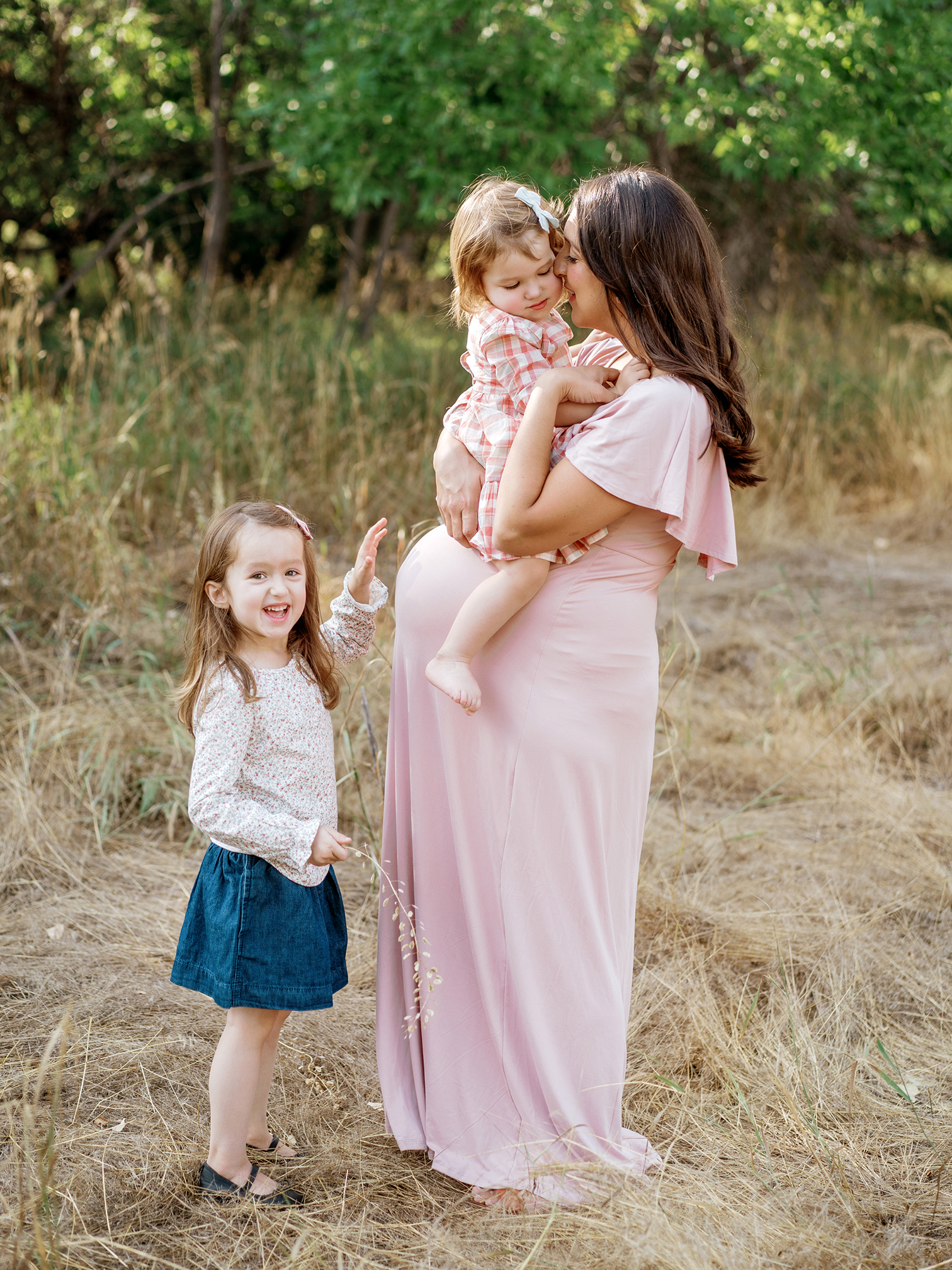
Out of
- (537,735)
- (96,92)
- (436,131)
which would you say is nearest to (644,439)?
(537,735)

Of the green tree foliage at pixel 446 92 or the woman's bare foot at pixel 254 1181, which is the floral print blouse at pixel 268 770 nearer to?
the woman's bare foot at pixel 254 1181

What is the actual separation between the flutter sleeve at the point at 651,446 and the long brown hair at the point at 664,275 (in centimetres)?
4

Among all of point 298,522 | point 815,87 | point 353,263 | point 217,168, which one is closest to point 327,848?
point 298,522

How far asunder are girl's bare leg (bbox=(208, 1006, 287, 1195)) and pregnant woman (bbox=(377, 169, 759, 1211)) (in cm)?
29

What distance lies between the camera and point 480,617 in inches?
73.2

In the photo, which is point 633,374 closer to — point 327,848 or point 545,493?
point 545,493

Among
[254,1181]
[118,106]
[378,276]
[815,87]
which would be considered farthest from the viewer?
[118,106]

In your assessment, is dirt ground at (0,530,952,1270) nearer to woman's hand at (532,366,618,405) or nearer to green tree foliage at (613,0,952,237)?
woman's hand at (532,366,618,405)

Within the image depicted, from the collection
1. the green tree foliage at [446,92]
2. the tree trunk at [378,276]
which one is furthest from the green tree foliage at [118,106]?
the green tree foliage at [446,92]

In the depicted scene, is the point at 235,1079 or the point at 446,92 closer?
the point at 235,1079

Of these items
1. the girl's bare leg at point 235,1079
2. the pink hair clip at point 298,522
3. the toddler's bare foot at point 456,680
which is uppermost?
the pink hair clip at point 298,522

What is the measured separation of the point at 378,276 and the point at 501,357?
18.6ft

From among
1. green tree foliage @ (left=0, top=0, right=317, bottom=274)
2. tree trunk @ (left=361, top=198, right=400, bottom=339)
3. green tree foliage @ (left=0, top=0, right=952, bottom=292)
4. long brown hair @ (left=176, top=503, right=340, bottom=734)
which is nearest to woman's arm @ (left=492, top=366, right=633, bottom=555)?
long brown hair @ (left=176, top=503, right=340, bottom=734)

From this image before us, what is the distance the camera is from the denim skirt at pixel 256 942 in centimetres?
183
